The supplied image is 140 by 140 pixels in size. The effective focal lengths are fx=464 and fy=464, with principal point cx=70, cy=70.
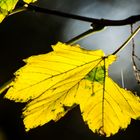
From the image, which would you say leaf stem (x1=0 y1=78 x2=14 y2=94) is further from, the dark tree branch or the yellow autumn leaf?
the dark tree branch

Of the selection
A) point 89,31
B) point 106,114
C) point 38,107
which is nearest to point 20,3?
point 89,31

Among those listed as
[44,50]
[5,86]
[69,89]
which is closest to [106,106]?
[69,89]

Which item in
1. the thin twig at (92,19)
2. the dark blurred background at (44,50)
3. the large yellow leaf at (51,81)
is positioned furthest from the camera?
the dark blurred background at (44,50)

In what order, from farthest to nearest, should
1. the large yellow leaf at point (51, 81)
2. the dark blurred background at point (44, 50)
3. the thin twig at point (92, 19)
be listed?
the dark blurred background at point (44, 50) < the large yellow leaf at point (51, 81) < the thin twig at point (92, 19)

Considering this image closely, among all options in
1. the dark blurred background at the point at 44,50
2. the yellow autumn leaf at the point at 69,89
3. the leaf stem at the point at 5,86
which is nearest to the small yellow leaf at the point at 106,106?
the yellow autumn leaf at the point at 69,89

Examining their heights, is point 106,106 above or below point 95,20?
below

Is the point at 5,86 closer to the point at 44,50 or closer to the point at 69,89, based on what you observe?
the point at 69,89

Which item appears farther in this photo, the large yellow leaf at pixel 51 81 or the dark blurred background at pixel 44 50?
the dark blurred background at pixel 44 50

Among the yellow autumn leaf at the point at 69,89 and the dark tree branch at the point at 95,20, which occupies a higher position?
the dark tree branch at the point at 95,20

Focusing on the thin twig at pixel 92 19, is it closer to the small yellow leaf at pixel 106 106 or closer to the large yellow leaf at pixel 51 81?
the large yellow leaf at pixel 51 81
